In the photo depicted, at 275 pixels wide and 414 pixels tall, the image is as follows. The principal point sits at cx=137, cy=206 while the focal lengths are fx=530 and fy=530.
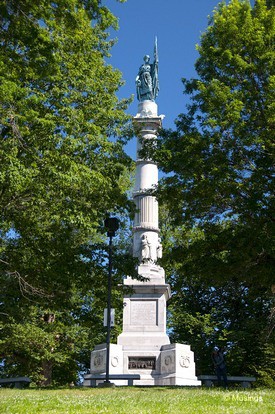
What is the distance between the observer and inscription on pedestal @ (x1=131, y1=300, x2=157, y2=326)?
66.7 ft

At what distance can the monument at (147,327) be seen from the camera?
18.8 meters

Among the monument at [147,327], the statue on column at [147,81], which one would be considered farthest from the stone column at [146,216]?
the statue on column at [147,81]

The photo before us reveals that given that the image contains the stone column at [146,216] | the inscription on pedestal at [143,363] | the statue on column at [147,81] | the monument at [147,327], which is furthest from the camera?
the statue on column at [147,81]

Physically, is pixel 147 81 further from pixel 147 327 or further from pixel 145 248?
pixel 147 327

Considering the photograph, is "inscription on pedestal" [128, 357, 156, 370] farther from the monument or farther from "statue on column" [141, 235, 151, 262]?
"statue on column" [141, 235, 151, 262]

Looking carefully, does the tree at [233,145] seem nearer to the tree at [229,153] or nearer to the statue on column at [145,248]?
the tree at [229,153]

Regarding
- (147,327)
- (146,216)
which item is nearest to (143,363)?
(147,327)

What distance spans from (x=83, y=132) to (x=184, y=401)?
8336 mm

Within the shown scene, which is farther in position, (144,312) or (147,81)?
(147,81)

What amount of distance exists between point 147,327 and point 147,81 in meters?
13.0

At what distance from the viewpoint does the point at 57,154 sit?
43.8ft

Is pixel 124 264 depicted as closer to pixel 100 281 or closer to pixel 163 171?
pixel 100 281

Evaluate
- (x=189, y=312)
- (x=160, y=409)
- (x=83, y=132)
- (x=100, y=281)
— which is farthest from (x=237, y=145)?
(x=189, y=312)

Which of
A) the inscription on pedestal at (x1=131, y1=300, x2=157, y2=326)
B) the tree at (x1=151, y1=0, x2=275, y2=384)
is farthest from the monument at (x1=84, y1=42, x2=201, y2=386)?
the tree at (x1=151, y1=0, x2=275, y2=384)
